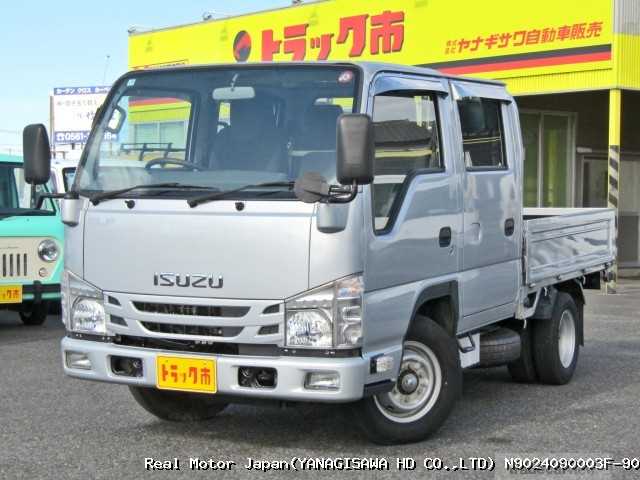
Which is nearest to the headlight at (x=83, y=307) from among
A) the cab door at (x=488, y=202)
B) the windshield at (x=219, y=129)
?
the windshield at (x=219, y=129)

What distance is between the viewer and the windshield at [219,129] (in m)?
5.84

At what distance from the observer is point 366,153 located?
17.5ft

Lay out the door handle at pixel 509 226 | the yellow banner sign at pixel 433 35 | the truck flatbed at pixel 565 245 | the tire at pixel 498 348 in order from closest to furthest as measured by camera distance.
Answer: the door handle at pixel 509 226 → the tire at pixel 498 348 → the truck flatbed at pixel 565 245 → the yellow banner sign at pixel 433 35

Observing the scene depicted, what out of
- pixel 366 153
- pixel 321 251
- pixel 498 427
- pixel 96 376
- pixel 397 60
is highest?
pixel 397 60

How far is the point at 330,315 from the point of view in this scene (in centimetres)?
552

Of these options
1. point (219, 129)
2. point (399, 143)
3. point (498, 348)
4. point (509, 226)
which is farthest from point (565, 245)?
point (219, 129)

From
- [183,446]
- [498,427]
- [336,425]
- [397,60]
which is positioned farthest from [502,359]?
[397,60]

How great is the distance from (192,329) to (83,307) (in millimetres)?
754

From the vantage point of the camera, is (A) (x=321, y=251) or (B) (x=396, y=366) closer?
(A) (x=321, y=251)

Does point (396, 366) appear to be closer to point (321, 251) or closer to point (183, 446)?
point (321, 251)

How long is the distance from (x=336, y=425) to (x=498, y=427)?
1.04m

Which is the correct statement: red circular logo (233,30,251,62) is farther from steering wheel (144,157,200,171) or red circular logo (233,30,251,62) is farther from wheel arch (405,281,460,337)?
steering wheel (144,157,200,171)

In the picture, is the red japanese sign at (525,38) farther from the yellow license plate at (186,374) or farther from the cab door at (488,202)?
the yellow license plate at (186,374)

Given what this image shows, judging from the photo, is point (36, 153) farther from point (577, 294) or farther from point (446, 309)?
→ point (577, 294)
